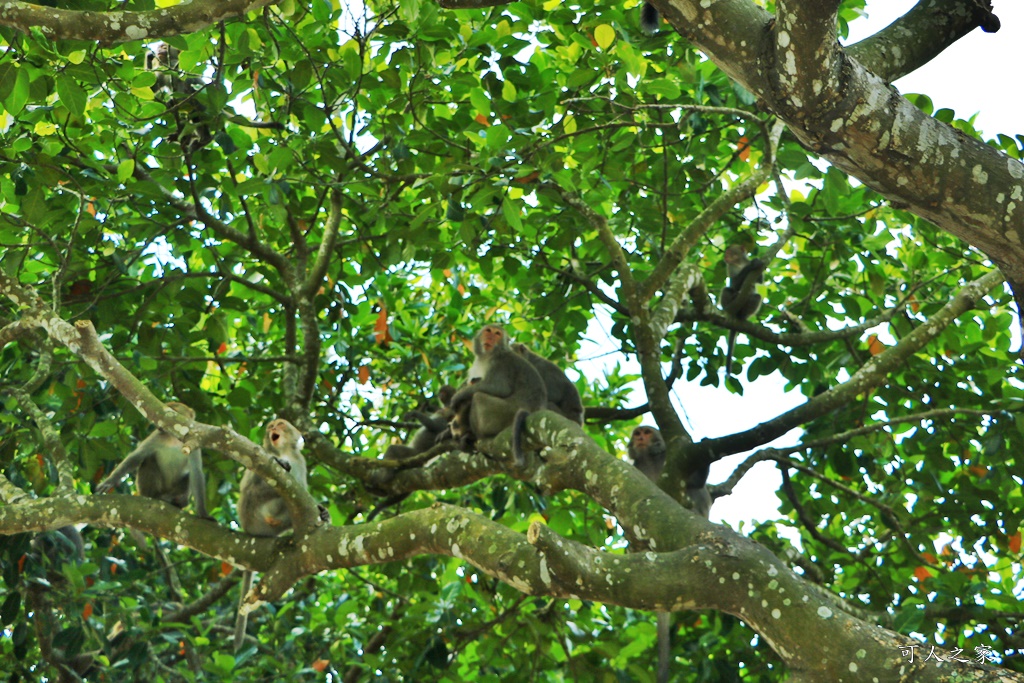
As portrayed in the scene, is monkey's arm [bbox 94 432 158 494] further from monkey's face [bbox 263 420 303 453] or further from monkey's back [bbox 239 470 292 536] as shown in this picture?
monkey's face [bbox 263 420 303 453]

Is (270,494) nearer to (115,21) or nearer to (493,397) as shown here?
(493,397)

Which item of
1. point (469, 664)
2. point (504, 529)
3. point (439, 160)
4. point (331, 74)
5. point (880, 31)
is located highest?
point (439, 160)

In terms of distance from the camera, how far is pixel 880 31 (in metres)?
3.17

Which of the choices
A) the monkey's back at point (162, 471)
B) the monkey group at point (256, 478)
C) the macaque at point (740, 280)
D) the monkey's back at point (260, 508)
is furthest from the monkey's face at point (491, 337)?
the monkey's back at point (162, 471)

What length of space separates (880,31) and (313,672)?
219 inches

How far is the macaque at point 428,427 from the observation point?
7.36m

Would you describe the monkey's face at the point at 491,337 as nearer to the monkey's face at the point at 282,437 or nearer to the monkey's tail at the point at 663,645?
the monkey's face at the point at 282,437

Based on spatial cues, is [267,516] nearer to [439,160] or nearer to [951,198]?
[439,160]

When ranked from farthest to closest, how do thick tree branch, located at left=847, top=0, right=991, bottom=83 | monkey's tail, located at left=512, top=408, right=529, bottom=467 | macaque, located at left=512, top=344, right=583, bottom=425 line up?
macaque, located at left=512, top=344, right=583, bottom=425 < monkey's tail, located at left=512, top=408, right=529, bottom=467 < thick tree branch, located at left=847, top=0, right=991, bottom=83

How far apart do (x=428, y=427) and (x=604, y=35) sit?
Result: 131 inches

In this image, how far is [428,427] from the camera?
7.36m

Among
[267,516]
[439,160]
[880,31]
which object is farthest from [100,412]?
[880,31]

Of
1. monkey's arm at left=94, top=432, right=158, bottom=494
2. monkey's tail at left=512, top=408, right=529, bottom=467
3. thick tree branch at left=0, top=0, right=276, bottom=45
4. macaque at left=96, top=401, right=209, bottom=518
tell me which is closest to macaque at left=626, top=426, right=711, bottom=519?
monkey's tail at left=512, top=408, right=529, bottom=467

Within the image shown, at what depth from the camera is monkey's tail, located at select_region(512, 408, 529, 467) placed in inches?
208
